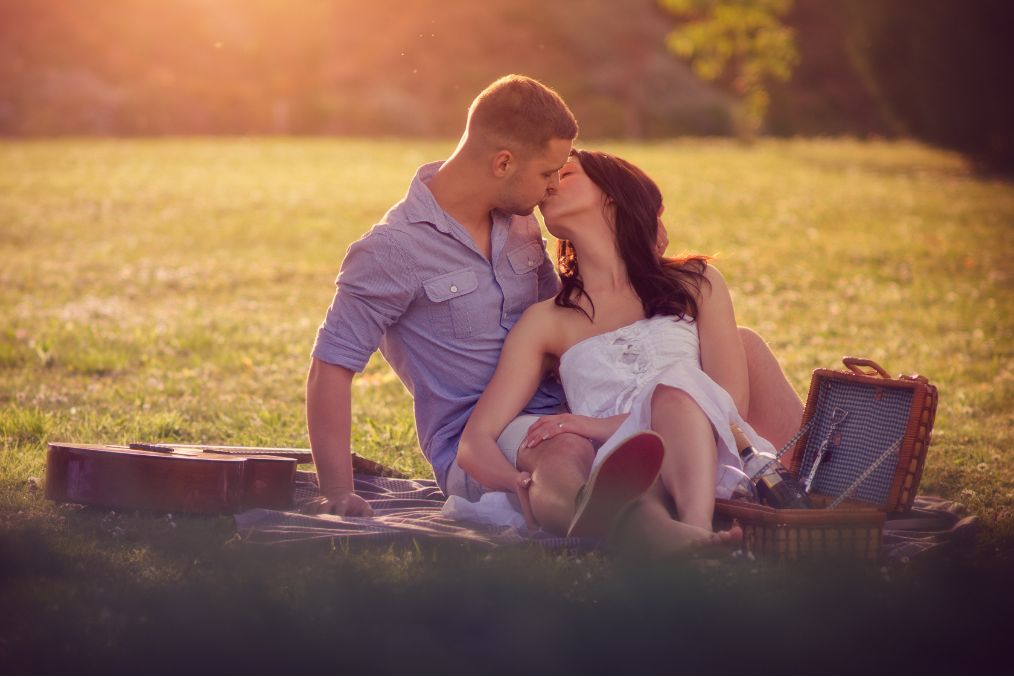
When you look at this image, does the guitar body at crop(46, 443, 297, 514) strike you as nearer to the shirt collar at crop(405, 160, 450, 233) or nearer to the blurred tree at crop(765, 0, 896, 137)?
the shirt collar at crop(405, 160, 450, 233)

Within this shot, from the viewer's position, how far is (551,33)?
40.9 metres

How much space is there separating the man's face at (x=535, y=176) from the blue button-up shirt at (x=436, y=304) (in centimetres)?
19

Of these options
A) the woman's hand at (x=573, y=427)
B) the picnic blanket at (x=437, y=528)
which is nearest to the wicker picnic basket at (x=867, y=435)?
the picnic blanket at (x=437, y=528)

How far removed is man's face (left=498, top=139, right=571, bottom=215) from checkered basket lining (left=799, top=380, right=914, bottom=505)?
4.30ft

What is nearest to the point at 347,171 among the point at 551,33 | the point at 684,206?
the point at 684,206

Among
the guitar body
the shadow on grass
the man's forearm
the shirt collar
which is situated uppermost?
the shirt collar

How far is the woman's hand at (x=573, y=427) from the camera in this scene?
169 inches

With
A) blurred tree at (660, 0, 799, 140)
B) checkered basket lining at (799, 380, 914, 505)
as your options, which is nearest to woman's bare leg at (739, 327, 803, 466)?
checkered basket lining at (799, 380, 914, 505)

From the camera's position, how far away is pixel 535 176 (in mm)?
4645

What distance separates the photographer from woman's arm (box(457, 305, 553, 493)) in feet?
14.6

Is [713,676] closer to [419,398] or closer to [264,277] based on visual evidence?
[419,398]

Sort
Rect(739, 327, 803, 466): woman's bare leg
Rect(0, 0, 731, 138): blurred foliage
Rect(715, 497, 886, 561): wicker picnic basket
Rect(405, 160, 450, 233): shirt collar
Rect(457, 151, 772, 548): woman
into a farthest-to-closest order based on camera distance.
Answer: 1. Rect(0, 0, 731, 138): blurred foliage
2. Rect(739, 327, 803, 466): woman's bare leg
3. Rect(405, 160, 450, 233): shirt collar
4. Rect(457, 151, 772, 548): woman
5. Rect(715, 497, 886, 561): wicker picnic basket

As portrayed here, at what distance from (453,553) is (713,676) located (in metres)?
1.12

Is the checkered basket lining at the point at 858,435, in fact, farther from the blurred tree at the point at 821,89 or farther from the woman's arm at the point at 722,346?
the blurred tree at the point at 821,89
